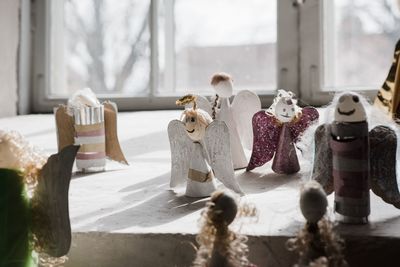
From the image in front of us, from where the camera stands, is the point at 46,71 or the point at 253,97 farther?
the point at 46,71

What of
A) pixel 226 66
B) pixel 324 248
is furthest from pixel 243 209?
pixel 226 66

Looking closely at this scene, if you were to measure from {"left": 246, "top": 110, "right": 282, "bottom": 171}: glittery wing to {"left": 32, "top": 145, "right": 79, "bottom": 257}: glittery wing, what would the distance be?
1.42ft

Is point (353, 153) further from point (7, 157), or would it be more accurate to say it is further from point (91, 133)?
point (91, 133)

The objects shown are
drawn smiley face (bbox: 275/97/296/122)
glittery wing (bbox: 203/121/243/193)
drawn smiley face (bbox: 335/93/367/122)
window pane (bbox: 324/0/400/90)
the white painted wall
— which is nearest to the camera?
drawn smiley face (bbox: 335/93/367/122)

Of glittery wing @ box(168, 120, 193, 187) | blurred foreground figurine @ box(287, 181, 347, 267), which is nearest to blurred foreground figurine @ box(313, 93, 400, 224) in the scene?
blurred foreground figurine @ box(287, 181, 347, 267)

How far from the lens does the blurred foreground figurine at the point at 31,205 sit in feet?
1.87

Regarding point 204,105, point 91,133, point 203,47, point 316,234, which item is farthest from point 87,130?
point 316,234

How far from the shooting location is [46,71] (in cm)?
143

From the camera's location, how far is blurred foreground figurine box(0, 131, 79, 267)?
57 cm

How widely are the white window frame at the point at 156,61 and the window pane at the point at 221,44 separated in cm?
2

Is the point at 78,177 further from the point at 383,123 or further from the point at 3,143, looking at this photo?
the point at 383,123

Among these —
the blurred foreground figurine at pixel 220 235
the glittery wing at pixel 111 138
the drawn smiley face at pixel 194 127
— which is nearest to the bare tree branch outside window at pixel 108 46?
the glittery wing at pixel 111 138

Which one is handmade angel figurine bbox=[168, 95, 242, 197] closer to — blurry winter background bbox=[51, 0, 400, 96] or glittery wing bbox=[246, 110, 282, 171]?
glittery wing bbox=[246, 110, 282, 171]

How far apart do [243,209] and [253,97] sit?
0.48 m
